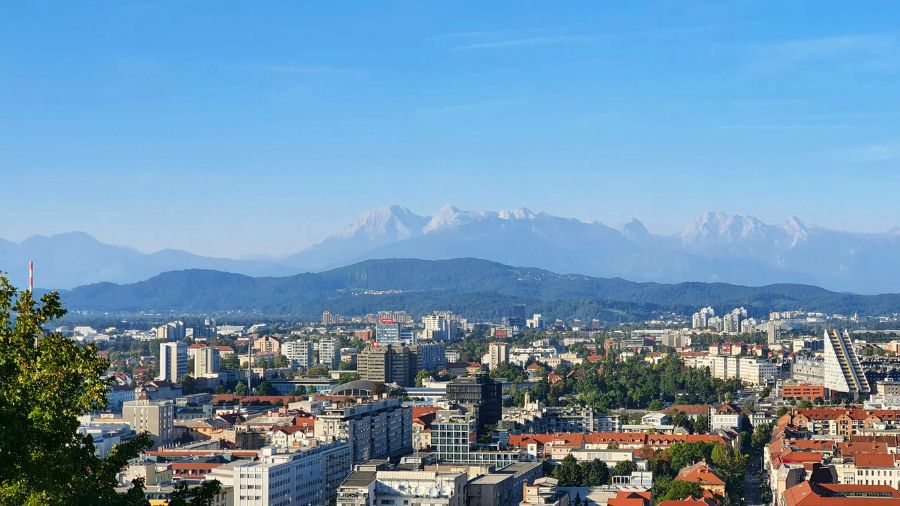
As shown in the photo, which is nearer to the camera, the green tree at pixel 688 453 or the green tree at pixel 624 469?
the green tree at pixel 624 469

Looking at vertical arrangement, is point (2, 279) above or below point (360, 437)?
above

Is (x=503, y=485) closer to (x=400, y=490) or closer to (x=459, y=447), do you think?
(x=400, y=490)

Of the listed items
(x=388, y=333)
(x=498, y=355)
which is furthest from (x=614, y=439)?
(x=388, y=333)

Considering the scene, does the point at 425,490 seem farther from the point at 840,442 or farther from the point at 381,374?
the point at 381,374

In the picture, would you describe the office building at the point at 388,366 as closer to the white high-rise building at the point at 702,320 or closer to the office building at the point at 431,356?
the office building at the point at 431,356

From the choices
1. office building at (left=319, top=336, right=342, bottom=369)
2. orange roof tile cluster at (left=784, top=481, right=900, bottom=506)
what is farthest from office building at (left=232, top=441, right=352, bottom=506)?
office building at (left=319, top=336, right=342, bottom=369)

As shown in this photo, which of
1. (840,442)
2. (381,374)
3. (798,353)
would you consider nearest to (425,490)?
(840,442)

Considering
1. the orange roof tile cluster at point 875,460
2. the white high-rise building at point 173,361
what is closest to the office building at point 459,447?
the orange roof tile cluster at point 875,460
